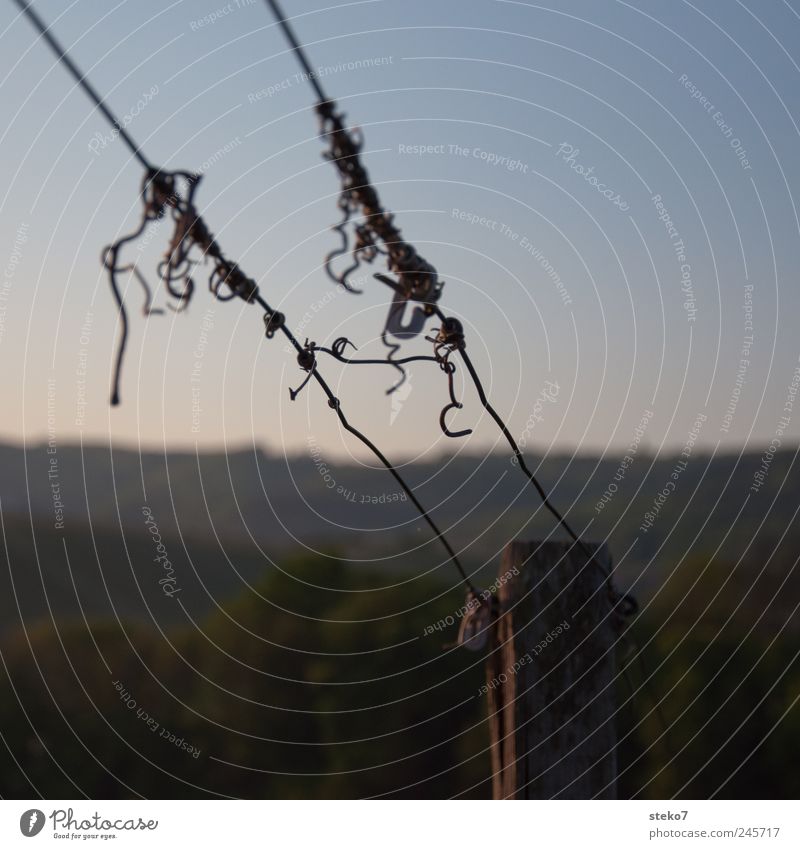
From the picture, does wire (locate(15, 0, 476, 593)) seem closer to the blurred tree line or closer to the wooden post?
the wooden post

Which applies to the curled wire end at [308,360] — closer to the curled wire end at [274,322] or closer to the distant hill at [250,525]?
the curled wire end at [274,322]

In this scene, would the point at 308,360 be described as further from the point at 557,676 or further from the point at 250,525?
the point at 250,525

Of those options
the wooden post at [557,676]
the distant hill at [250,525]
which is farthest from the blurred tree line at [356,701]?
the wooden post at [557,676]

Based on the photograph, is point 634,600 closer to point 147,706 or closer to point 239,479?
point 147,706

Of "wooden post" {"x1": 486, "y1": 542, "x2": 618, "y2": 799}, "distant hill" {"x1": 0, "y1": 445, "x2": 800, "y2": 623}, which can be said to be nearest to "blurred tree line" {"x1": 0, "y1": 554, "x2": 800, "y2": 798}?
"distant hill" {"x1": 0, "y1": 445, "x2": 800, "y2": 623}

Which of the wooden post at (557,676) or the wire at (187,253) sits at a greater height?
the wire at (187,253)

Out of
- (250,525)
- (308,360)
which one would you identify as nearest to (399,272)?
(308,360)

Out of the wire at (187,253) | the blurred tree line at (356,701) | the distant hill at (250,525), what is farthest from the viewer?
the distant hill at (250,525)
